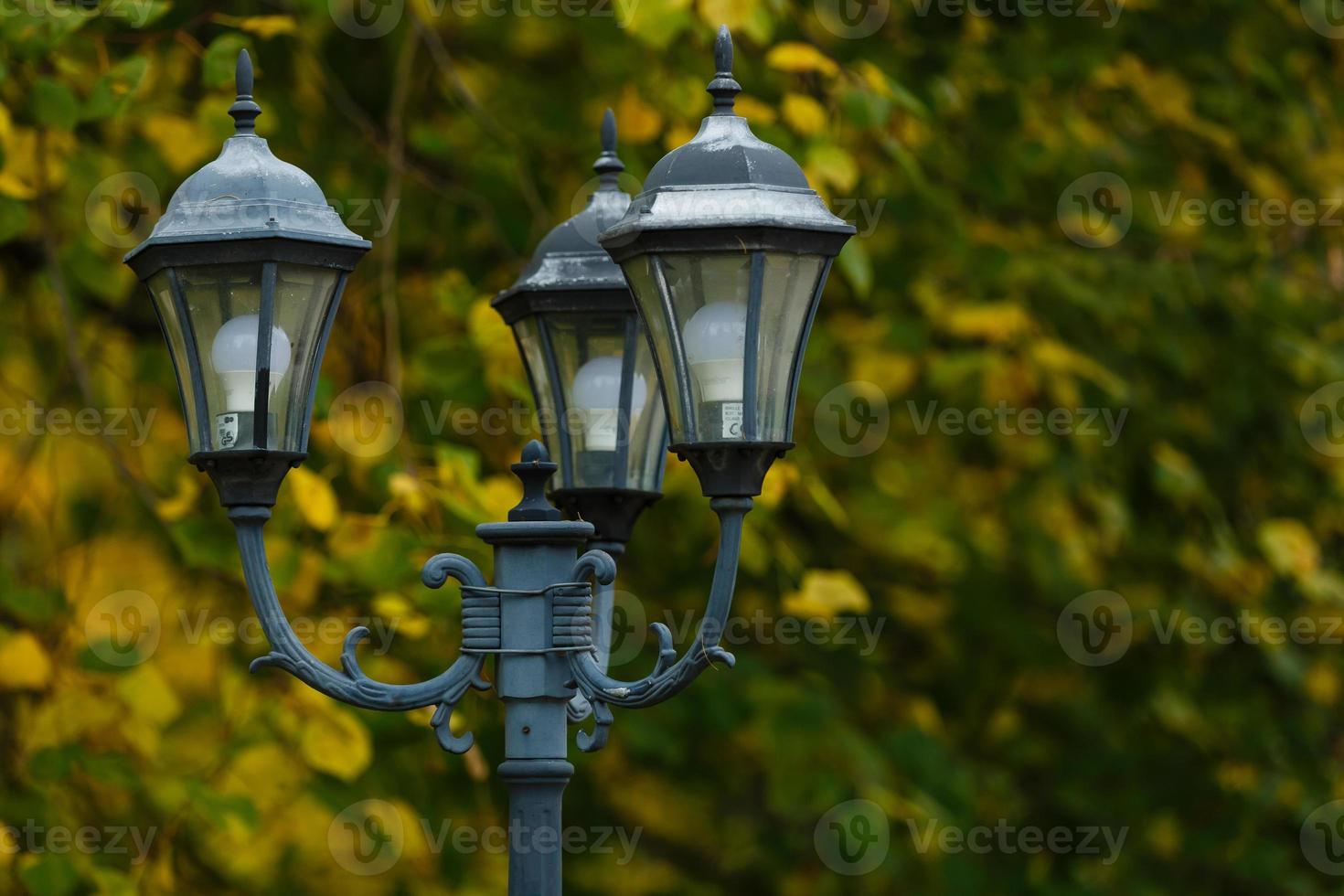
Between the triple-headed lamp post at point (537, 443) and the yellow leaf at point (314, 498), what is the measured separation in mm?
1739

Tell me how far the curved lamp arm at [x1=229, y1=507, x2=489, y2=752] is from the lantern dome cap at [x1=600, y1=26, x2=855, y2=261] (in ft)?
2.10

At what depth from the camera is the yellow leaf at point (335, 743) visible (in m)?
5.05

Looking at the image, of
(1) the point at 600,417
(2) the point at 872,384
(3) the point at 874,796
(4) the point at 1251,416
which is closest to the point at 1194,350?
(4) the point at 1251,416

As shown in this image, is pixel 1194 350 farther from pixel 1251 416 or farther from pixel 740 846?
pixel 740 846

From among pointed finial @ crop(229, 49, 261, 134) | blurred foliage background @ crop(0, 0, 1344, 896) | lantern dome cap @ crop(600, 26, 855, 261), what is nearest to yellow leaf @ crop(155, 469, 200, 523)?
blurred foliage background @ crop(0, 0, 1344, 896)

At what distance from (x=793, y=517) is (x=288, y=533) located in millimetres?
2582

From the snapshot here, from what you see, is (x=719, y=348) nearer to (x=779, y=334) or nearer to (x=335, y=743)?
(x=779, y=334)

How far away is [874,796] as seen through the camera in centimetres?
609
